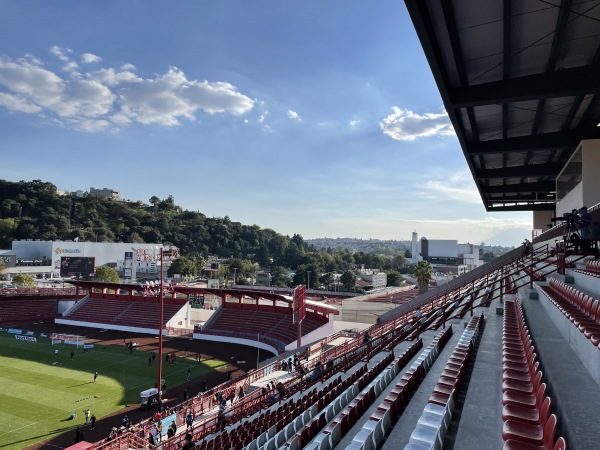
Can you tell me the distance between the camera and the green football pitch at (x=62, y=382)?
19781 millimetres

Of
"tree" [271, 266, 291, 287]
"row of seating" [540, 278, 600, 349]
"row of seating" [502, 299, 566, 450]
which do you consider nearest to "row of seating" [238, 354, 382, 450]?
"row of seating" [502, 299, 566, 450]

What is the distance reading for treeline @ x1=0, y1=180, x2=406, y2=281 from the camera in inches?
4400

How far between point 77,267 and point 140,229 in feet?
162

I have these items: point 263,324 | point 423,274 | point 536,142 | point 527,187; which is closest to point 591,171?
point 536,142

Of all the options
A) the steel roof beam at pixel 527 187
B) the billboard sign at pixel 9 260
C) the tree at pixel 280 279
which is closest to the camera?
the steel roof beam at pixel 527 187

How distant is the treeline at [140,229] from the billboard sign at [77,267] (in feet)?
96.5

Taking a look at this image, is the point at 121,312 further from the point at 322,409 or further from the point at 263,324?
the point at 322,409

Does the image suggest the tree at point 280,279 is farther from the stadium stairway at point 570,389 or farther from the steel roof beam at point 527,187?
the stadium stairway at point 570,389

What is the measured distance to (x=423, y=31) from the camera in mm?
9453

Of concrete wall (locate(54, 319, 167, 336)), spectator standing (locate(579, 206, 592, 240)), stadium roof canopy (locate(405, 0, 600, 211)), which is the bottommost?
concrete wall (locate(54, 319, 167, 336))

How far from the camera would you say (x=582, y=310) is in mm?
8898

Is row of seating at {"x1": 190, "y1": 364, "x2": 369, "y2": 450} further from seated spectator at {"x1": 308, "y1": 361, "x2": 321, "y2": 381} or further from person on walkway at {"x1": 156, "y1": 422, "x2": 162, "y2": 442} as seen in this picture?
person on walkway at {"x1": 156, "y1": 422, "x2": 162, "y2": 442}

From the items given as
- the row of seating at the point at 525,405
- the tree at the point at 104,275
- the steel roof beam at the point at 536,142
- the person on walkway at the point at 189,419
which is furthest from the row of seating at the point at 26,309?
the row of seating at the point at 525,405

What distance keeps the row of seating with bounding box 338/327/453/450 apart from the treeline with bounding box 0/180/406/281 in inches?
3042
